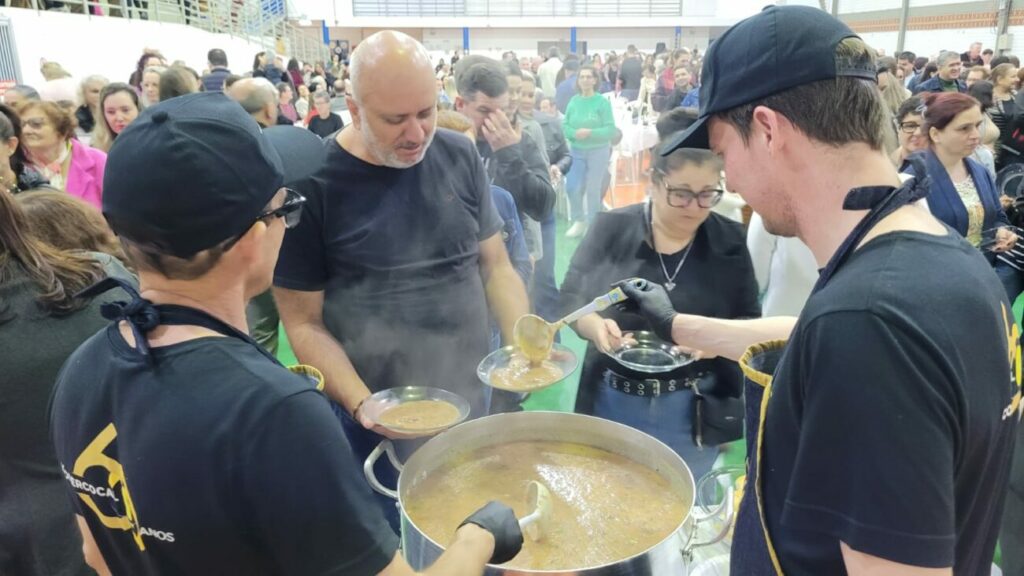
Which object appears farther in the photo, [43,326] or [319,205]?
[319,205]

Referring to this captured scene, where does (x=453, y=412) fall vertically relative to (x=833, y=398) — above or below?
below

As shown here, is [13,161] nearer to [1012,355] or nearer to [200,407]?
[200,407]

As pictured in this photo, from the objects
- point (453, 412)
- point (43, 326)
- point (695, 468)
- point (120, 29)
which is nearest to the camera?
point (43, 326)

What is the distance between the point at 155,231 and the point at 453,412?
41.0 inches

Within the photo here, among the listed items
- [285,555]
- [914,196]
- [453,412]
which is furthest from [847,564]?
[453,412]

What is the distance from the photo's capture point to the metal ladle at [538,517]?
130cm

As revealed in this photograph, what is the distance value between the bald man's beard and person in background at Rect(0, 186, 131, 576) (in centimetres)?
69

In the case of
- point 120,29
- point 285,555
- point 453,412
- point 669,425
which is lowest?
point 669,425

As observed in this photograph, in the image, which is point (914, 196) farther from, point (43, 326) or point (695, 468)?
point (43, 326)

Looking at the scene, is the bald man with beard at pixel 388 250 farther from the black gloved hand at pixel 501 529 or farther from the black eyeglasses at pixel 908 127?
the black eyeglasses at pixel 908 127

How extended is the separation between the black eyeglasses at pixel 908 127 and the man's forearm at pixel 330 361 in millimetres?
3386

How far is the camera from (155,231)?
0.88 metres

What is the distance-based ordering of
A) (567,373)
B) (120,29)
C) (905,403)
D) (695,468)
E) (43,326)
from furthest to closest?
1. (120,29)
2. (695,468)
3. (567,373)
4. (43,326)
5. (905,403)

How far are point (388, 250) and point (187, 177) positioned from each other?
1.03 m
